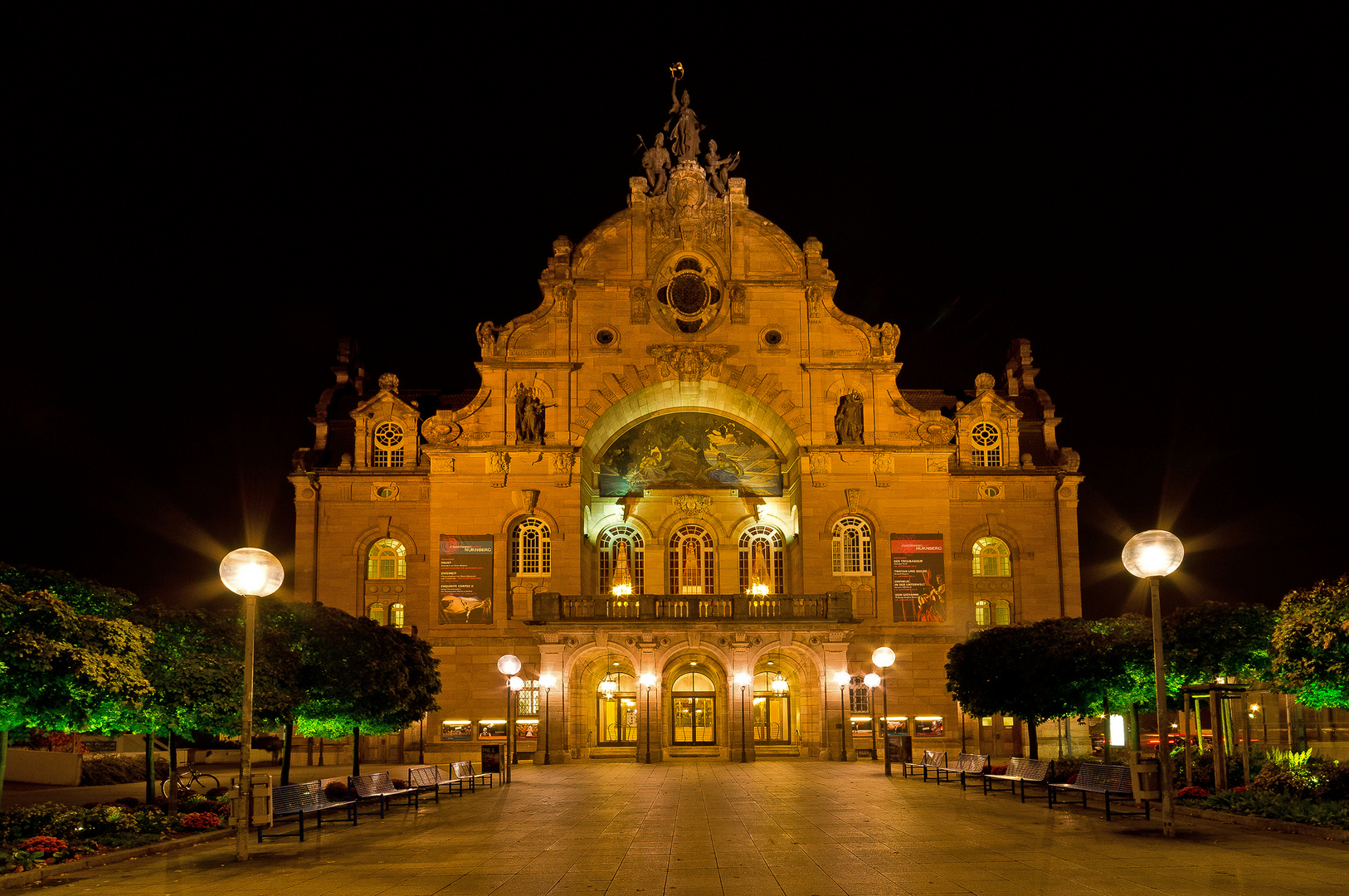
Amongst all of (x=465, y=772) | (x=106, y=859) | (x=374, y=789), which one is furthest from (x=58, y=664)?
(x=465, y=772)

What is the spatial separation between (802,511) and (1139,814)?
3193 centimetres

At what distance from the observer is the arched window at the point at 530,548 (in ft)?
189

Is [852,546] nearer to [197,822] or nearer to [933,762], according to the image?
[933,762]

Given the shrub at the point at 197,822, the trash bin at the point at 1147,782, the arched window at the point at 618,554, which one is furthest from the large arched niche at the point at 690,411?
the trash bin at the point at 1147,782

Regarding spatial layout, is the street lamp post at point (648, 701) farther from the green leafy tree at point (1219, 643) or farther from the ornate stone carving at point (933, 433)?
the green leafy tree at point (1219, 643)

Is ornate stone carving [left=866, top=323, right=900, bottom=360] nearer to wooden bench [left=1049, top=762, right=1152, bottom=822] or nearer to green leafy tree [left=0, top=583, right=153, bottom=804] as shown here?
wooden bench [left=1049, top=762, right=1152, bottom=822]

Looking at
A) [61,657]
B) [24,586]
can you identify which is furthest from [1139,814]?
[24,586]

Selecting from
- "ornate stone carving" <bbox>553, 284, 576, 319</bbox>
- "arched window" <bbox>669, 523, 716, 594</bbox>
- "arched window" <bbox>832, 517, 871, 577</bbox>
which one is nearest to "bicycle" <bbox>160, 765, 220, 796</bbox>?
"arched window" <bbox>669, 523, 716, 594</bbox>

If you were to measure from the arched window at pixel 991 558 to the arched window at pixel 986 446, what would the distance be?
3.94 m

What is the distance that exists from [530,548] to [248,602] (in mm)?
36170

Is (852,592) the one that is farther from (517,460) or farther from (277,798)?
(277,798)

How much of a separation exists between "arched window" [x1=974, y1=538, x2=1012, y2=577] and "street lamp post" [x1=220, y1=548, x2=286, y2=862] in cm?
4496

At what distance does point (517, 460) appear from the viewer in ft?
190

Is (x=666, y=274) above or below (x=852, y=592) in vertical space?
above
